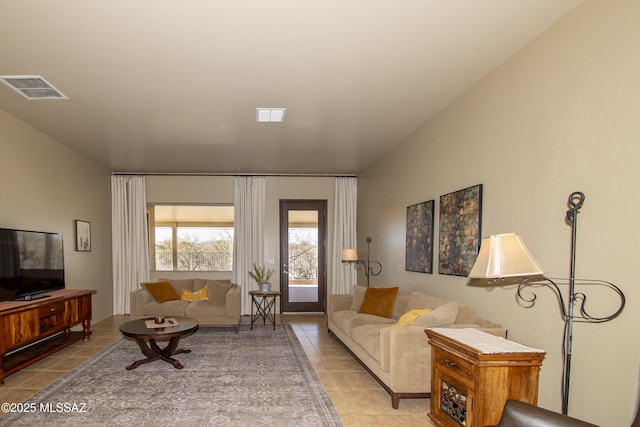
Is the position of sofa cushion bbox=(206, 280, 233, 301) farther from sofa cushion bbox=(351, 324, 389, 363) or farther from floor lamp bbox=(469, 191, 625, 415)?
floor lamp bbox=(469, 191, 625, 415)

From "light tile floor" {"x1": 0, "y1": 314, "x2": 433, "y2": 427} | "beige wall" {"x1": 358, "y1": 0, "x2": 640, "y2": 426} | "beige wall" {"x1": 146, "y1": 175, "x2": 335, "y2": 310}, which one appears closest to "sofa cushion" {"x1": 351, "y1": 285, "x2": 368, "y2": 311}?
"light tile floor" {"x1": 0, "y1": 314, "x2": 433, "y2": 427}

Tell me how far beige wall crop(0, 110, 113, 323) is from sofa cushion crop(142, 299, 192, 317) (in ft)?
3.83

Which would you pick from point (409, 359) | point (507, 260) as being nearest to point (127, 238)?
point (409, 359)

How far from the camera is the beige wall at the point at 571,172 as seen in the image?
228 cm

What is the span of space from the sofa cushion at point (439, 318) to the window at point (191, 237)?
5836mm

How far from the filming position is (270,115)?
4.79 meters

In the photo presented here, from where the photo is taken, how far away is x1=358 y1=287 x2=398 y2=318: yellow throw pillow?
535cm

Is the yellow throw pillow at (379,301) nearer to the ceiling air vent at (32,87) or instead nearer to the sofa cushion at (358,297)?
the sofa cushion at (358,297)

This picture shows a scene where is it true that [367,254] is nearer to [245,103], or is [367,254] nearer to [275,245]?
[275,245]

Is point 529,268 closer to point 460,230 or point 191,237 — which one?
point 460,230

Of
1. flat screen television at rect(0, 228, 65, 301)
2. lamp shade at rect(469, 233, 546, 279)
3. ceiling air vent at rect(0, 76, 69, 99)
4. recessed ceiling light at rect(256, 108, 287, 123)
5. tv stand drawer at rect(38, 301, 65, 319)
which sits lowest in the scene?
tv stand drawer at rect(38, 301, 65, 319)

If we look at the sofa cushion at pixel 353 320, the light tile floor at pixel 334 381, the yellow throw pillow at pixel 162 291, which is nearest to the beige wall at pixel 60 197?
the yellow throw pillow at pixel 162 291

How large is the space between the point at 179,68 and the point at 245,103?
0.96 metres

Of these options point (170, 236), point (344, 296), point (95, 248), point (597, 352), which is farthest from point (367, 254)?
point (597, 352)
